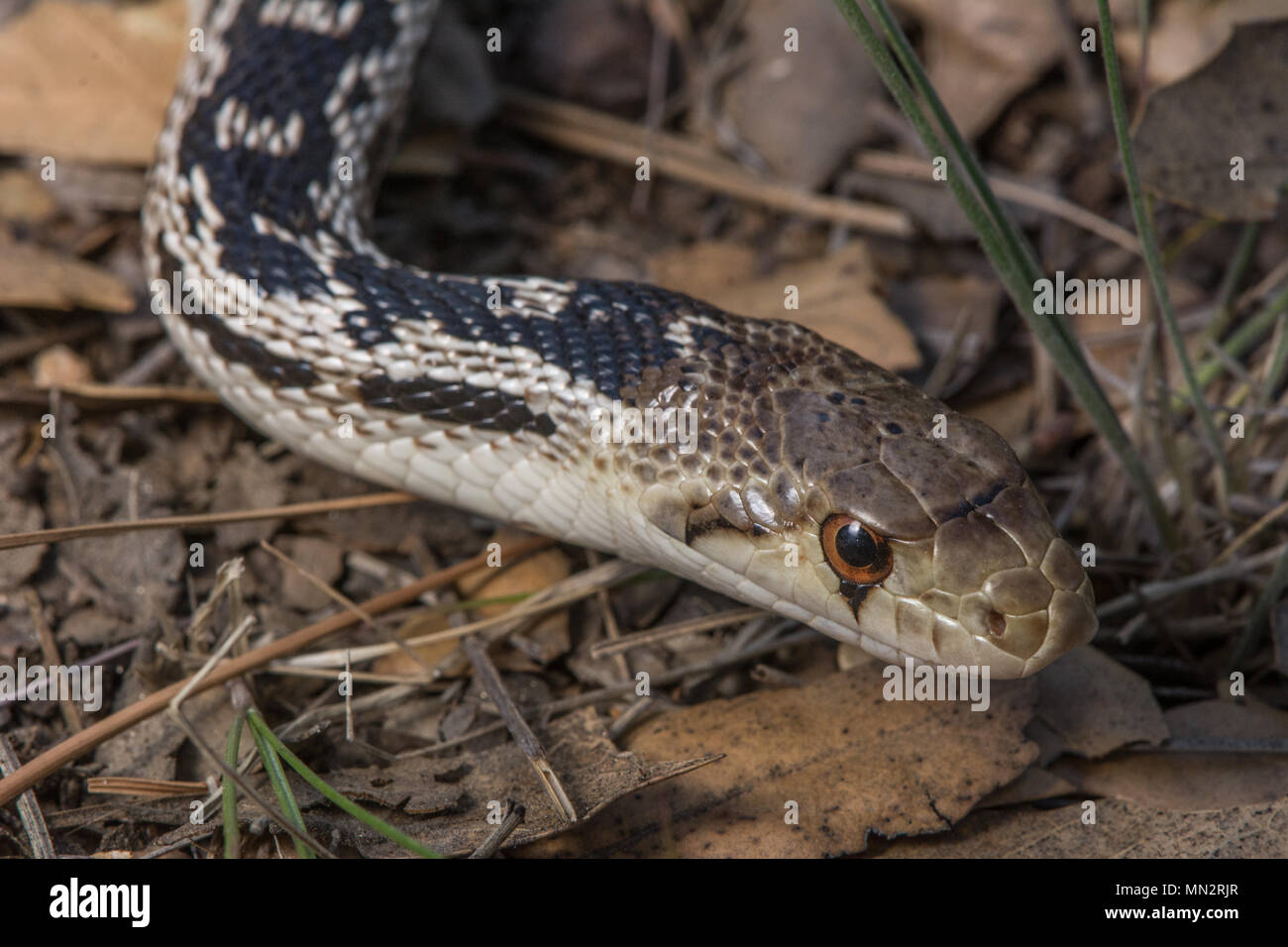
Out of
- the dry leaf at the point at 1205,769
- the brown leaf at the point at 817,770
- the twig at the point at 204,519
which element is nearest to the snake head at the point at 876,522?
the brown leaf at the point at 817,770

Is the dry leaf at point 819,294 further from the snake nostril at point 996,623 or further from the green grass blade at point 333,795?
the green grass blade at point 333,795

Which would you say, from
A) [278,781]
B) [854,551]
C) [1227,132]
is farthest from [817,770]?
[1227,132]

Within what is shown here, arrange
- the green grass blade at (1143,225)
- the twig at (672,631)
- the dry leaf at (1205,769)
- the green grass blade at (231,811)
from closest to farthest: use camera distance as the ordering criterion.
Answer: the green grass blade at (231,811) < the green grass blade at (1143,225) < the dry leaf at (1205,769) < the twig at (672,631)

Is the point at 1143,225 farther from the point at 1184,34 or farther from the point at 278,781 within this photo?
the point at 278,781

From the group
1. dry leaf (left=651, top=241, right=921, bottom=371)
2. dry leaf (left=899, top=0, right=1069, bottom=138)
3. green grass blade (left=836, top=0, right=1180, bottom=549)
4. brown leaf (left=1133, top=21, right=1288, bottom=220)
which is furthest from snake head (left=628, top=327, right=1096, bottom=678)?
dry leaf (left=899, top=0, right=1069, bottom=138)

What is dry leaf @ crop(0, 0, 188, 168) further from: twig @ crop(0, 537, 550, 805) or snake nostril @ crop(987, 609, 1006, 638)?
snake nostril @ crop(987, 609, 1006, 638)

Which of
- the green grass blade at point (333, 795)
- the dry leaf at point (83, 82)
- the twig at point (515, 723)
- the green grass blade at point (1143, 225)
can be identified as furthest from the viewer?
the dry leaf at point (83, 82)
